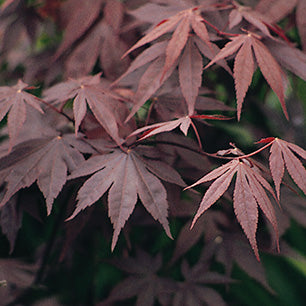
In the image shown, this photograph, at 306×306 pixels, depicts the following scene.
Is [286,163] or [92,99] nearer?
[286,163]

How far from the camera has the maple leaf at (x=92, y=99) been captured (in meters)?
0.63

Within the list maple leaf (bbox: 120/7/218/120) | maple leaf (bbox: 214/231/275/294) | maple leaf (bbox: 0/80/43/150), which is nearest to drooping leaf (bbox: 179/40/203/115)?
maple leaf (bbox: 120/7/218/120)

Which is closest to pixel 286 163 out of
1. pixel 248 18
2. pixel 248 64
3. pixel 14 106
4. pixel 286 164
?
pixel 286 164

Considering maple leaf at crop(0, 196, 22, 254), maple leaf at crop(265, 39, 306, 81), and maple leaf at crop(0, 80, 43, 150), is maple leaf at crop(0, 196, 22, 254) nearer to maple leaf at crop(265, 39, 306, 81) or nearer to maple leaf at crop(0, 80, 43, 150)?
maple leaf at crop(0, 80, 43, 150)

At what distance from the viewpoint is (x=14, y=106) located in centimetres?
64

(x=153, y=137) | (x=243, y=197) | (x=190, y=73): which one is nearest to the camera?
(x=243, y=197)

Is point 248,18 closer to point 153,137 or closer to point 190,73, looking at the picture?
point 190,73

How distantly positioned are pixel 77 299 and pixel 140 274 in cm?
29

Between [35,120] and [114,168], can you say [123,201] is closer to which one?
[114,168]

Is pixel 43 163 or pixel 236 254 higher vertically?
pixel 43 163

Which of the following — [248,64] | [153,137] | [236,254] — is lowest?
[236,254]

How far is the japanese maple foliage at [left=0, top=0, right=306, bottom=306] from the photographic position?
1.92ft

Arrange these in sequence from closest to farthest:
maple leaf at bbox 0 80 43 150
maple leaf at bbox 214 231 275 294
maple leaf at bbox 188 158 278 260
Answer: maple leaf at bbox 188 158 278 260 < maple leaf at bbox 0 80 43 150 < maple leaf at bbox 214 231 275 294

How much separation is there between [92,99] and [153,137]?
0.17 meters
